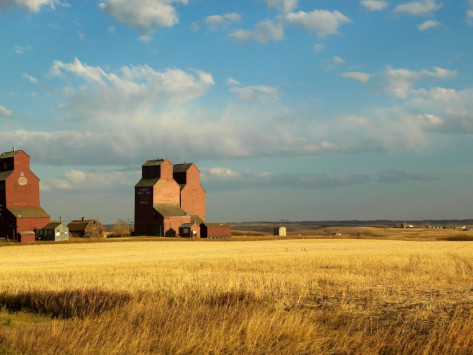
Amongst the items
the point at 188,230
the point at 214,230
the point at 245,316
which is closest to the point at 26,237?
the point at 188,230

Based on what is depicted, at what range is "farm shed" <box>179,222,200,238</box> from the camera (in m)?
91.5

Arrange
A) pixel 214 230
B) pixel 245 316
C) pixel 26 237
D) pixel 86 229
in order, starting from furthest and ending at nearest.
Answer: pixel 86 229 → pixel 214 230 → pixel 26 237 → pixel 245 316

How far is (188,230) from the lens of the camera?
301ft

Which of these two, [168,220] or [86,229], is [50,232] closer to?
[86,229]

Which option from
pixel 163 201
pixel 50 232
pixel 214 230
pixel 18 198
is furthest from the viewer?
pixel 214 230

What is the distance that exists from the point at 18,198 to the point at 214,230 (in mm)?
33525

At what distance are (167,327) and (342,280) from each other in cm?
1145

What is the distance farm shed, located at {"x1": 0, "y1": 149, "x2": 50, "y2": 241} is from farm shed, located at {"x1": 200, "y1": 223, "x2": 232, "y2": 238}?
Result: 2666cm

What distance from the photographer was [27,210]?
278 feet

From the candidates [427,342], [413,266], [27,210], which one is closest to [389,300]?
[427,342]

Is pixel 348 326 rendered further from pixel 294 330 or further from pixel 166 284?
pixel 166 284

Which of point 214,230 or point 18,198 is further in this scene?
point 214,230

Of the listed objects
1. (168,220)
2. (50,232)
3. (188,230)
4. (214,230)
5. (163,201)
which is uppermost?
(163,201)

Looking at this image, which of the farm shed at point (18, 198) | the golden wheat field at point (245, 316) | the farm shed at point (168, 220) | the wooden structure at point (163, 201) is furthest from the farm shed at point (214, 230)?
the golden wheat field at point (245, 316)
